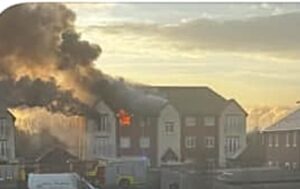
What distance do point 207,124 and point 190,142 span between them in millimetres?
103

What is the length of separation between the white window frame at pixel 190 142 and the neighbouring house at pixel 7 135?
667mm

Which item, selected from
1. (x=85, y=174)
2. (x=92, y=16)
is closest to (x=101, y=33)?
(x=92, y=16)

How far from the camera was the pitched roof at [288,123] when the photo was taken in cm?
237

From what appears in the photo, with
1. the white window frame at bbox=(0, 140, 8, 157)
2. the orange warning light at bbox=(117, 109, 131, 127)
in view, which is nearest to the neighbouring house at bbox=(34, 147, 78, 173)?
the white window frame at bbox=(0, 140, 8, 157)

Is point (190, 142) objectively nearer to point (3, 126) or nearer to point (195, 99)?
point (195, 99)

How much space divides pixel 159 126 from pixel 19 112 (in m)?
0.54

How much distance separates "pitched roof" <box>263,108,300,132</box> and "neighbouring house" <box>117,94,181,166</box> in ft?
1.24

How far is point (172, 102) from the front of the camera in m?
2.33

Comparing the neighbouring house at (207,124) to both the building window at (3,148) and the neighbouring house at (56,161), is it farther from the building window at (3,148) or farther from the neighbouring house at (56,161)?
the building window at (3,148)

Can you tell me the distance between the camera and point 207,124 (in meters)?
2.30

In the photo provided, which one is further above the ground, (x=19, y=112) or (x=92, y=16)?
(x=92, y=16)

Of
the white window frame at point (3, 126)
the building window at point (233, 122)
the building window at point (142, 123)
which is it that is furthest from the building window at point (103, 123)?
the building window at point (233, 122)

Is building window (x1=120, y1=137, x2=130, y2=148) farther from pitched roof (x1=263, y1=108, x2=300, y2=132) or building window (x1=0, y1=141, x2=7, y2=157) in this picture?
pitched roof (x1=263, y1=108, x2=300, y2=132)

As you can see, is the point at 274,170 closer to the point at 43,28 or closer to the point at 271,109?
the point at 271,109
